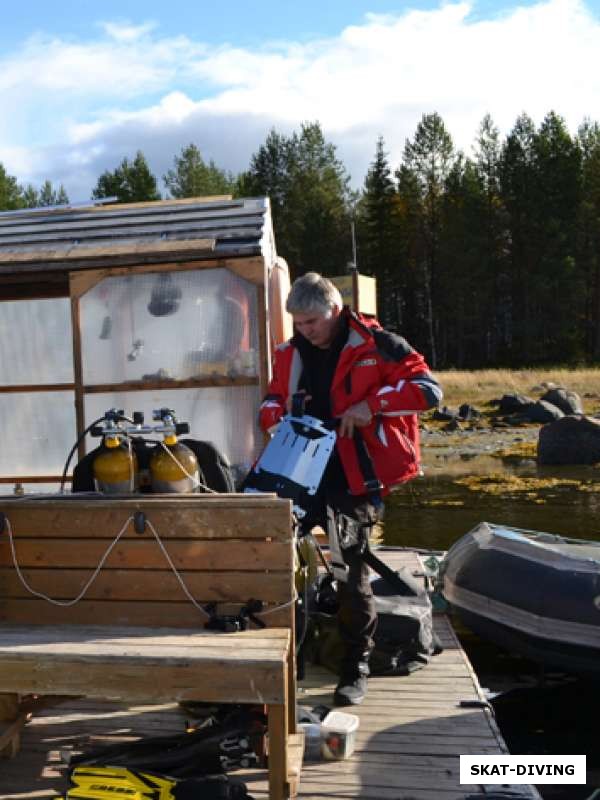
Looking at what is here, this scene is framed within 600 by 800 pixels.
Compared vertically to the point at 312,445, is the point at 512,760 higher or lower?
lower

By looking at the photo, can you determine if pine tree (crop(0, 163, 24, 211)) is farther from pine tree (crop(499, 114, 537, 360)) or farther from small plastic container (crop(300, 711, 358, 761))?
small plastic container (crop(300, 711, 358, 761))

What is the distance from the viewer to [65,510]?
13.1ft

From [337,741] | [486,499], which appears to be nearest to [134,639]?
[337,741]

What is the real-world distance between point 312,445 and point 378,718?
1.54 meters

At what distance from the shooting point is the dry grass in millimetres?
31125

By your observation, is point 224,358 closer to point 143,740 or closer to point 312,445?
point 312,445

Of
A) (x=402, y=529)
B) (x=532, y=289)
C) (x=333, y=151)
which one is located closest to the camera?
(x=402, y=529)

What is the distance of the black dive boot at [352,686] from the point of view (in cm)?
487

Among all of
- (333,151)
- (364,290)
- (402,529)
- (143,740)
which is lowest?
(402,529)

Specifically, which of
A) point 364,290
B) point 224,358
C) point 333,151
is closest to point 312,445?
point 224,358

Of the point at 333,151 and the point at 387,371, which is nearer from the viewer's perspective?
the point at 387,371

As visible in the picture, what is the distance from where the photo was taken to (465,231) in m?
46.9

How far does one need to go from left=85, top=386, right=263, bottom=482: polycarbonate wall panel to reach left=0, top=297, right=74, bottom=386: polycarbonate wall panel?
2.93ft

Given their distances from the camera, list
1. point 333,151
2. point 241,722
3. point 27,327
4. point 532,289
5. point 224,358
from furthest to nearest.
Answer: point 333,151
point 532,289
point 27,327
point 224,358
point 241,722
